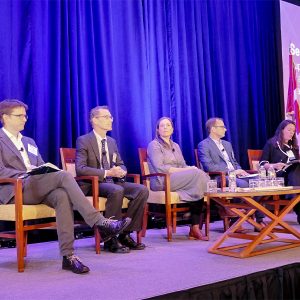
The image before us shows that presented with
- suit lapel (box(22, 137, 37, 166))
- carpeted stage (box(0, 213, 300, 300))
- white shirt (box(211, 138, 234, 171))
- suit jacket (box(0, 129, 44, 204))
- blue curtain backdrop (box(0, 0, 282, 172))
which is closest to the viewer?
carpeted stage (box(0, 213, 300, 300))

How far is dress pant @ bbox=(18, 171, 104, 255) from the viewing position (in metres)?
2.76

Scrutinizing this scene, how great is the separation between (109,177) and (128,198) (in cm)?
27

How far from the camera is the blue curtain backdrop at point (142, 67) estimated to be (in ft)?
13.0

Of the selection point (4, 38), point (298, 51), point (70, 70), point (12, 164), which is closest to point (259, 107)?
point (298, 51)

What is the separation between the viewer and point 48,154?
13.1ft

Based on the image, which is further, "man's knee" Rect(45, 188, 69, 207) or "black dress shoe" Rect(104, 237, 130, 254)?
"black dress shoe" Rect(104, 237, 130, 254)

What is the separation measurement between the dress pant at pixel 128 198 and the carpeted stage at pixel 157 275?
25cm

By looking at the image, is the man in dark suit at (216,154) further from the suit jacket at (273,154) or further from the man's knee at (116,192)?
the man's knee at (116,192)

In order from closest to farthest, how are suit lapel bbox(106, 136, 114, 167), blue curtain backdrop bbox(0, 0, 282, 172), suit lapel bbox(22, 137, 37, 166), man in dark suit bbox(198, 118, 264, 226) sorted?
1. suit lapel bbox(22, 137, 37, 166)
2. suit lapel bbox(106, 136, 114, 167)
3. blue curtain backdrop bbox(0, 0, 282, 172)
4. man in dark suit bbox(198, 118, 264, 226)

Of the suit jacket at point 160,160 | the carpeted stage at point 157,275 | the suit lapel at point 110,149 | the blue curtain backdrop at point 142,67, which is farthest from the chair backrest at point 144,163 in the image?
the carpeted stage at point 157,275

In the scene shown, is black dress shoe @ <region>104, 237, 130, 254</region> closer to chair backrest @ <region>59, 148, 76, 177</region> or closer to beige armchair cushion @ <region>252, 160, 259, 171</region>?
chair backrest @ <region>59, 148, 76, 177</region>

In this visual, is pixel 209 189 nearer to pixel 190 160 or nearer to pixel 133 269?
pixel 133 269

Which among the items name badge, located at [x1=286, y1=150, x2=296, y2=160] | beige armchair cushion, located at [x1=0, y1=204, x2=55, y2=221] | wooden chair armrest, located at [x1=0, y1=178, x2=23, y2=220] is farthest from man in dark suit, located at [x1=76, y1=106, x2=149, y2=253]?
name badge, located at [x1=286, y1=150, x2=296, y2=160]

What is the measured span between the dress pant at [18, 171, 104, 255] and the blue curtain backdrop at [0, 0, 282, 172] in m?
1.10
